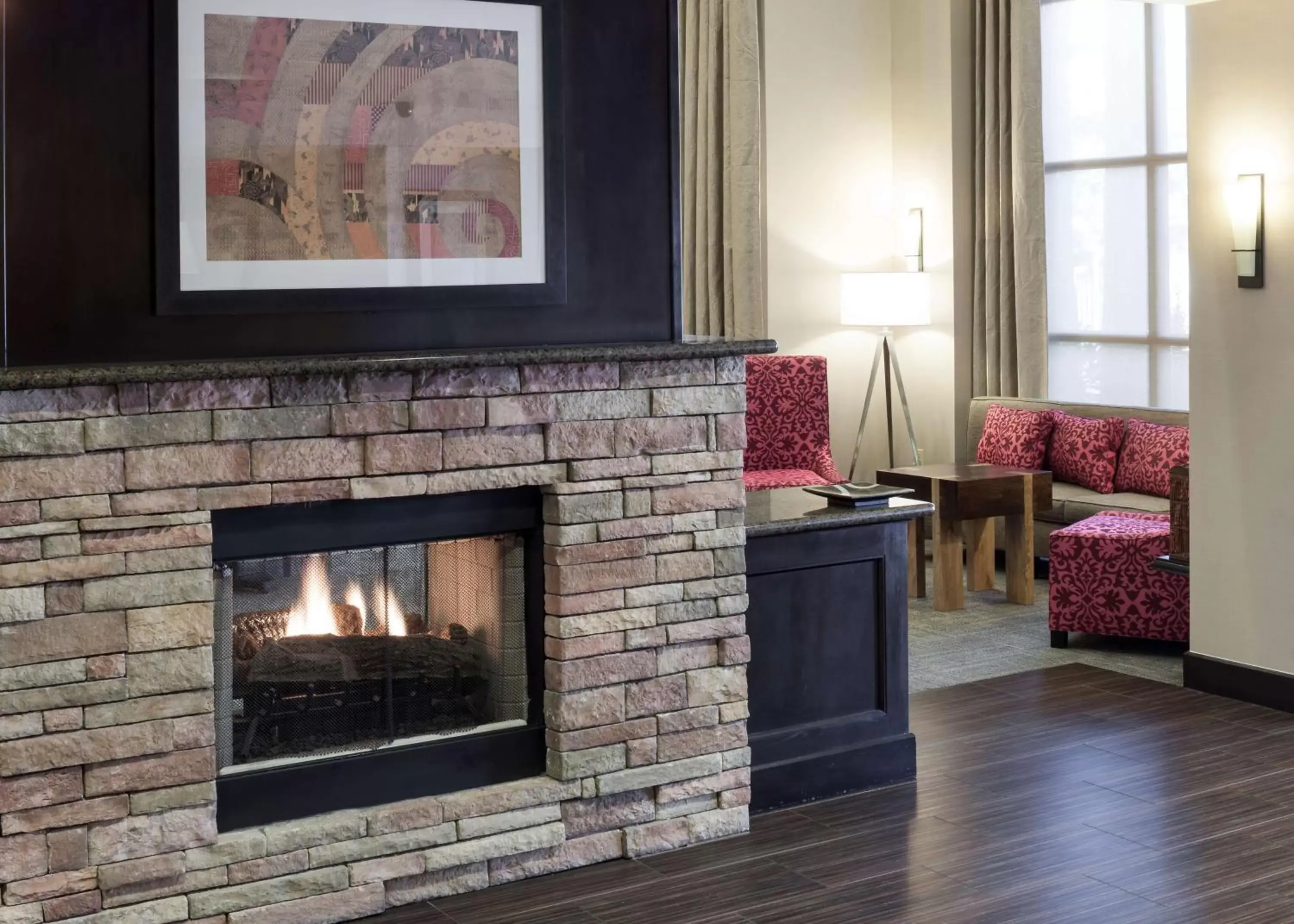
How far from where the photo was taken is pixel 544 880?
142 inches

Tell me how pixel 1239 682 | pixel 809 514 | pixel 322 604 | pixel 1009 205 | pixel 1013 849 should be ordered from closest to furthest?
pixel 322 604 → pixel 1013 849 → pixel 809 514 → pixel 1239 682 → pixel 1009 205

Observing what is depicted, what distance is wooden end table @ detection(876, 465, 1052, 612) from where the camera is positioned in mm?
6734

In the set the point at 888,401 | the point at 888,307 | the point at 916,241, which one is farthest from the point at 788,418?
the point at 916,241

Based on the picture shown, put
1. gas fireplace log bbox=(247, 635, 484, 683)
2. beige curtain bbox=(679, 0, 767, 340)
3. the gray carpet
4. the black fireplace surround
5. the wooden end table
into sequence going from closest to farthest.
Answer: the black fireplace surround, gas fireplace log bbox=(247, 635, 484, 683), the gray carpet, the wooden end table, beige curtain bbox=(679, 0, 767, 340)

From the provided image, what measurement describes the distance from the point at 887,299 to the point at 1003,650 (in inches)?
110

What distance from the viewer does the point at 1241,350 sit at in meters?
4.90

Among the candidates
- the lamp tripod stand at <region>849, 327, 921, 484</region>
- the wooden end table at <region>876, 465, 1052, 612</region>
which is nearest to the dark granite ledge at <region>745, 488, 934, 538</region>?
the wooden end table at <region>876, 465, 1052, 612</region>

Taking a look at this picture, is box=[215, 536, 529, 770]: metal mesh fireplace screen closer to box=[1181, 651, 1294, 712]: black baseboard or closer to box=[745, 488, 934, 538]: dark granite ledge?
box=[745, 488, 934, 538]: dark granite ledge

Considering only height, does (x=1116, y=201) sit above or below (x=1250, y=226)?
above

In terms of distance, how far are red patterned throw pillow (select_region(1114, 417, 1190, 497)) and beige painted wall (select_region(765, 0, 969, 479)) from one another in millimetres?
1228

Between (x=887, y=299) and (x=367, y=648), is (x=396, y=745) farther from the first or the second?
(x=887, y=299)

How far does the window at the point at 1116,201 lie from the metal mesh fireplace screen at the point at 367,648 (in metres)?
4.79

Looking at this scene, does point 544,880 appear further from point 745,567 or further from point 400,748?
point 745,567

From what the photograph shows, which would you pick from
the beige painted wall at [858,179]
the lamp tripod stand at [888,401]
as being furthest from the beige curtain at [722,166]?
the lamp tripod stand at [888,401]
